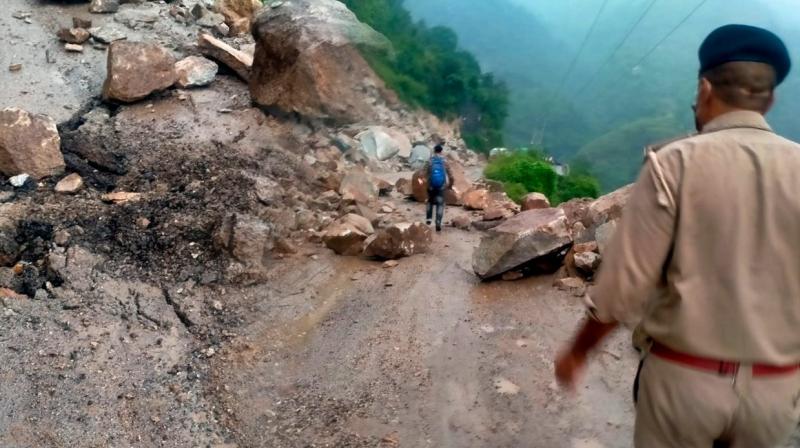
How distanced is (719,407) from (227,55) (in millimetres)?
11880

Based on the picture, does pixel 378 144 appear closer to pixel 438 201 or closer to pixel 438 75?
pixel 438 201

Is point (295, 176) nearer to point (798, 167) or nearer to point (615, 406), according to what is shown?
point (615, 406)

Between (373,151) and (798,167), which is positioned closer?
(798,167)

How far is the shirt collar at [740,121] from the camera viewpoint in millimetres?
2004

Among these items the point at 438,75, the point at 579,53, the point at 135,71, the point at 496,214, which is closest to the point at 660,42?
the point at 579,53

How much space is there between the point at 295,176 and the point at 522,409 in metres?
6.07

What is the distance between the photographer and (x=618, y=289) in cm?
200

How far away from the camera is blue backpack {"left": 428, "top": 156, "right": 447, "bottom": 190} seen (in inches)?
372

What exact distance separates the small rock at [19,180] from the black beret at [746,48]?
8.34 m

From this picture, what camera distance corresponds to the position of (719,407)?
196 centimetres

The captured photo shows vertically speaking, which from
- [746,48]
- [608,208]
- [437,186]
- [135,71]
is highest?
[746,48]

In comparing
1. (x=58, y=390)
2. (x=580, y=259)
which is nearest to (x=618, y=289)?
(x=58, y=390)

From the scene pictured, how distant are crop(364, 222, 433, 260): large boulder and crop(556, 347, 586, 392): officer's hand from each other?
5.72 metres

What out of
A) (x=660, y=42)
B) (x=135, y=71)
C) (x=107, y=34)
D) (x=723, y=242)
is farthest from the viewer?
(x=660, y=42)
